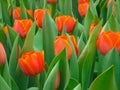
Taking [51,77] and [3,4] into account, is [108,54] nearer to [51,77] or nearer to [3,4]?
[51,77]

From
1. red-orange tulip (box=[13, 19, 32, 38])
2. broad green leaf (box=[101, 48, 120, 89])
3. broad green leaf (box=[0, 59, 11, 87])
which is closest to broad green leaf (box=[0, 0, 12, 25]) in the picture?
red-orange tulip (box=[13, 19, 32, 38])

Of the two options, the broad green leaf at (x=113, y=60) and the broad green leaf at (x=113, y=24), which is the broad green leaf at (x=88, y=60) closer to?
the broad green leaf at (x=113, y=60)

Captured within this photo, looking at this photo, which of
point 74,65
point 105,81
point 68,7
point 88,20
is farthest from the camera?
point 68,7

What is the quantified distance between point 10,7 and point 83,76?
0.82m

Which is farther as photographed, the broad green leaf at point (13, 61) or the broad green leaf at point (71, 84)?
the broad green leaf at point (13, 61)

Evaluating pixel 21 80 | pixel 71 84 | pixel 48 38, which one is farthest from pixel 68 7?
pixel 71 84

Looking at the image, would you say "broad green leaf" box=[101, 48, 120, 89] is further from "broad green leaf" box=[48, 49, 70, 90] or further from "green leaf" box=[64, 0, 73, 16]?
"green leaf" box=[64, 0, 73, 16]

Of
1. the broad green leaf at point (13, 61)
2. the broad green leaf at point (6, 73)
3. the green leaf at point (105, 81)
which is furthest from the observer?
the broad green leaf at point (13, 61)

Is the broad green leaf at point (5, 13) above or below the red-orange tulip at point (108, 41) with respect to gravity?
below

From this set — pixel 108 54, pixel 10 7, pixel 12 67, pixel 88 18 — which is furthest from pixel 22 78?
pixel 10 7

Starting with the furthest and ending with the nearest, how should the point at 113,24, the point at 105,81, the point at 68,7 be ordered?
the point at 68,7, the point at 113,24, the point at 105,81

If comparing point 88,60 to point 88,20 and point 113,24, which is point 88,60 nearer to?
point 113,24

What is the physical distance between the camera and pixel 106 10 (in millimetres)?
1773

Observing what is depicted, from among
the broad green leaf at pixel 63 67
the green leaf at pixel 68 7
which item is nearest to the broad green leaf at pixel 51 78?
the broad green leaf at pixel 63 67
